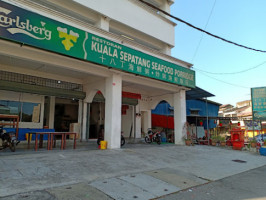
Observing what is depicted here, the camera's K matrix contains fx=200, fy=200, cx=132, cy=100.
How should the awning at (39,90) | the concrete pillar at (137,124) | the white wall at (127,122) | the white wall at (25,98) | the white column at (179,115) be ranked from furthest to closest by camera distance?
the white wall at (127,122) → the concrete pillar at (137,124) → the white column at (179,115) → the white wall at (25,98) → the awning at (39,90)

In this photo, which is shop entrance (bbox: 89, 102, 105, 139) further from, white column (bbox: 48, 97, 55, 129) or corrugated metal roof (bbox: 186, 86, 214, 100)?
corrugated metal roof (bbox: 186, 86, 214, 100)

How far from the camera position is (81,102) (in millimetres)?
12875

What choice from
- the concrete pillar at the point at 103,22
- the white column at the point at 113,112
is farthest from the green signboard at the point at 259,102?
the concrete pillar at the point at 103,22

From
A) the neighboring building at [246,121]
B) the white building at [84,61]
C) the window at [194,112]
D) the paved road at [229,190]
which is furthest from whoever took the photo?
the window at [194,112]

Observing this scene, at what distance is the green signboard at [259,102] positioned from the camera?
58.7 feet

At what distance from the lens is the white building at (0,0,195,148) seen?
24.1 ft

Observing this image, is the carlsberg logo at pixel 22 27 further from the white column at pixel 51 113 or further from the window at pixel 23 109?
the white column at pixel 51 113

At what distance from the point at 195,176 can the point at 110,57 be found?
600 centimetres

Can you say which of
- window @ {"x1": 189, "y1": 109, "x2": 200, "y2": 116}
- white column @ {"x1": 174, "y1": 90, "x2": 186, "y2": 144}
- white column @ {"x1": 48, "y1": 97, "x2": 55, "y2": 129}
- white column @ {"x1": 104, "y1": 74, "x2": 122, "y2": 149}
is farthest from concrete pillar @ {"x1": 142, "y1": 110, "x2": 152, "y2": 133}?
window @ {"x1": 189, "y1": 109, "x2": 200, "y2": 116}

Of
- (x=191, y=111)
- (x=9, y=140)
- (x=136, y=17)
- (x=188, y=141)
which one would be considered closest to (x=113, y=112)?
(x=9, y=140)

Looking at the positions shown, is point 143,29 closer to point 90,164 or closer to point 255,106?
point 90,164

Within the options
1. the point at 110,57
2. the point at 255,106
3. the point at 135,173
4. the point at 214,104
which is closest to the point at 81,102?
the point at 110,57

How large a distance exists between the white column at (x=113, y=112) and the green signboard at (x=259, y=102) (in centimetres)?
1439

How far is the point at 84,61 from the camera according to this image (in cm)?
877
